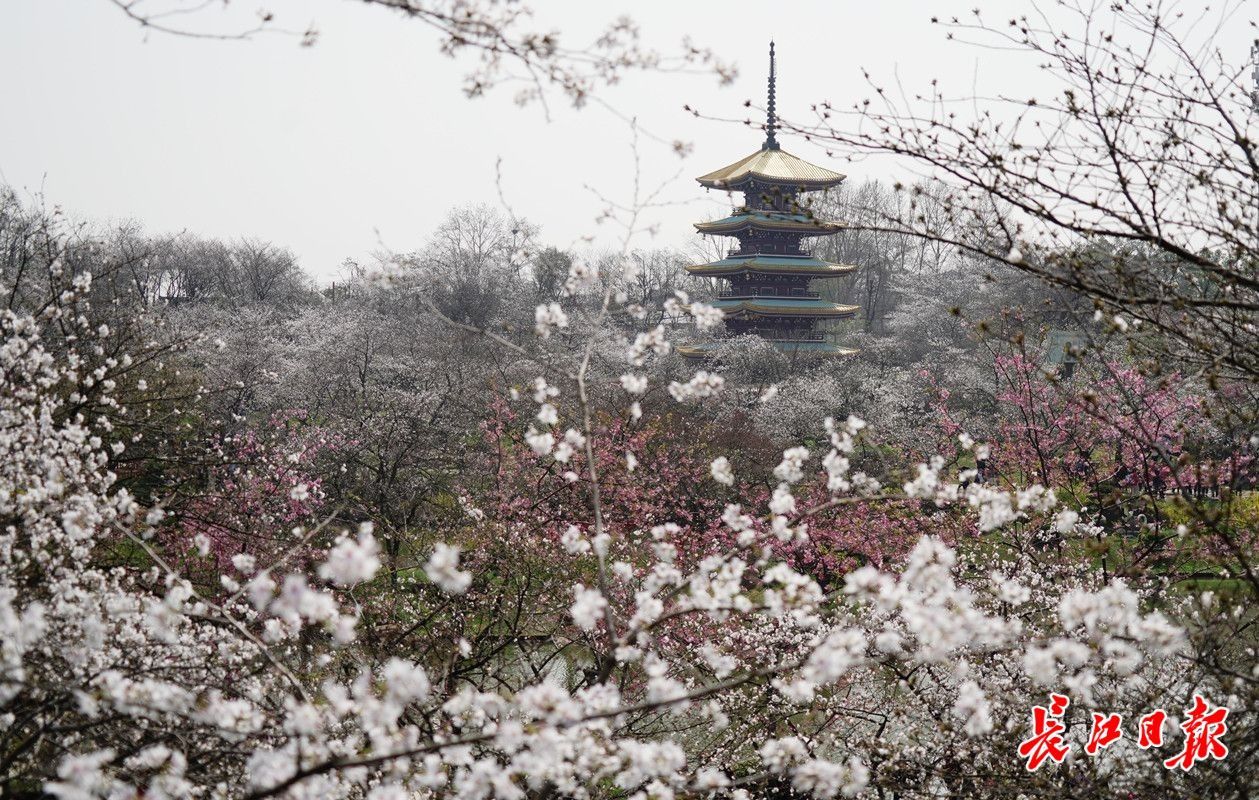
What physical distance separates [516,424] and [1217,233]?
16351 millimetres

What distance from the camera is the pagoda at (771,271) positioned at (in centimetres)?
2908

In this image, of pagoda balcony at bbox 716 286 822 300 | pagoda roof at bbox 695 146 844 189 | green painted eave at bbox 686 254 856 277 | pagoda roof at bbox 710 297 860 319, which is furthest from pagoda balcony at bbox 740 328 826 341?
pagoda roof at bbox 695 146 844 189

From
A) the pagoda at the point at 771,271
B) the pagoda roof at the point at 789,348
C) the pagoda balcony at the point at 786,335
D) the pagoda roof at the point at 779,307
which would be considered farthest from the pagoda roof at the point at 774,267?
the pagoda roof at the point at 789,348

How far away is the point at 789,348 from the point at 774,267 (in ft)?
10.5

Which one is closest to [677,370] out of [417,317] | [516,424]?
[516,424]

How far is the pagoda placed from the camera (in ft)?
95.4

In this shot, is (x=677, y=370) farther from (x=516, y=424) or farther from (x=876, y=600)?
(x=876, y=600)

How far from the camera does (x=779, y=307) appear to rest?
2906 centimetres

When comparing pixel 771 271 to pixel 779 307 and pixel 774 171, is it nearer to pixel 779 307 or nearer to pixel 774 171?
pixel 779 307

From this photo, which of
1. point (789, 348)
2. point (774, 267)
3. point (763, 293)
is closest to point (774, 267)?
point (774, 267)

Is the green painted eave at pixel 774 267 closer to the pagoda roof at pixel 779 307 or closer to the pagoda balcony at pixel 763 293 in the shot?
the pagoda balcony at pixel 763 293

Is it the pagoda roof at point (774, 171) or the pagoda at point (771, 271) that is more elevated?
the pagoda roof at point (774, 171)

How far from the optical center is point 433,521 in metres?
14.8

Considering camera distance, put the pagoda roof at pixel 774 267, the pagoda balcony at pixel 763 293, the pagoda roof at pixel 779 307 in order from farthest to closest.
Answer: the pagoda balcony at pixel 763 293 < the pagoda roof at pixel 774 267 < the pagoda roof at pixel 779 307
